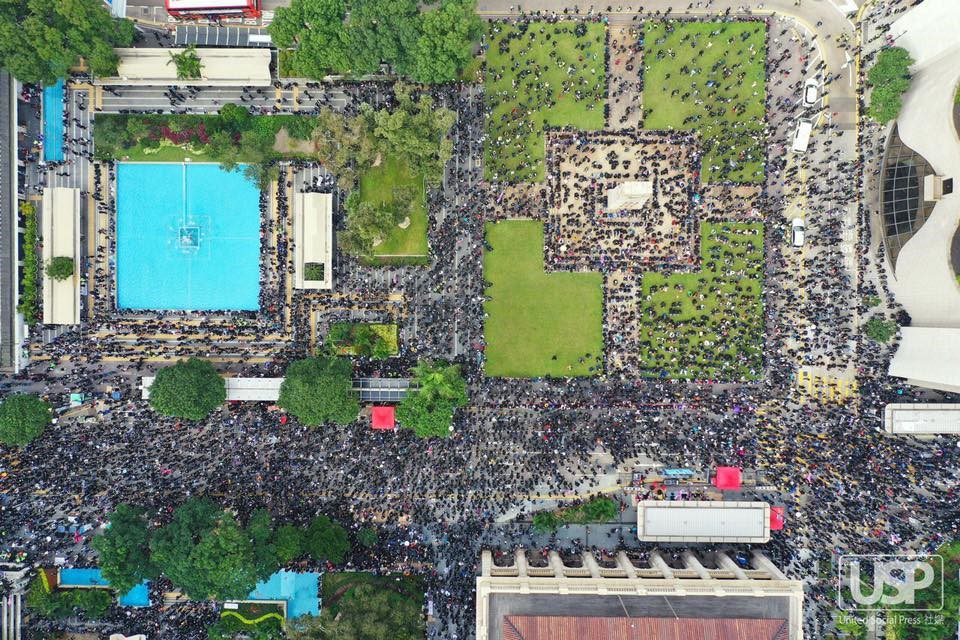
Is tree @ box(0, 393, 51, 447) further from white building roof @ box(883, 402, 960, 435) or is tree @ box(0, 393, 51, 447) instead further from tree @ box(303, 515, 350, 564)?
white building roof @ box(883, 402, 960, 435)

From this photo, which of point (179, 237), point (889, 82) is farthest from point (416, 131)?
point (889, 82)

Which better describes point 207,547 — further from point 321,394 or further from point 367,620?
point 321,394

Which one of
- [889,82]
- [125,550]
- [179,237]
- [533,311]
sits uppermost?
[889,82]

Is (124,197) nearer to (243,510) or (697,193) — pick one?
(243,510)

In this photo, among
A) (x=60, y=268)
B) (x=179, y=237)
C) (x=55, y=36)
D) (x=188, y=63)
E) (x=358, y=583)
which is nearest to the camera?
(x=55, y=36)

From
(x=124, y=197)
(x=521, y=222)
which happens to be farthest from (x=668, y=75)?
(x=124, y=197)

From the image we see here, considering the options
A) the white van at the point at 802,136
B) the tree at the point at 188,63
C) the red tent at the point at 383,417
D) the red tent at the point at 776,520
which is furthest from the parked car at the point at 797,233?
the tree at the point at 188,63

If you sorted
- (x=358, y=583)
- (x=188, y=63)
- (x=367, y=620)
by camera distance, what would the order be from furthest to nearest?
(x=358, y=583)
(x=188, y=63)
(x=367, y=620)

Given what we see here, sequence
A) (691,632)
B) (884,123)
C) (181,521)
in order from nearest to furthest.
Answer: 1. (691,632)
2. (181,521)
3. (884,123)
